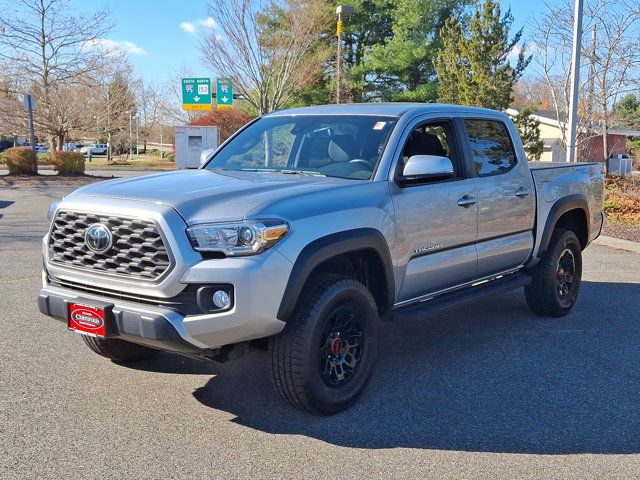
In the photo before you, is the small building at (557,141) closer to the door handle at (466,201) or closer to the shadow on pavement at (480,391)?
the shadow on pavement at (480,391)

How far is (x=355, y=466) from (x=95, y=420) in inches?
63.4

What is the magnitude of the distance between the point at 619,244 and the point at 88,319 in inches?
390

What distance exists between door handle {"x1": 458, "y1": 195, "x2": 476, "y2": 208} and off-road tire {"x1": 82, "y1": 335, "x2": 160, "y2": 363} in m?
2.61

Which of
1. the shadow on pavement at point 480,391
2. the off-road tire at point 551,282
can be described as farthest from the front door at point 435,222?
the off-road tire at point 551,282

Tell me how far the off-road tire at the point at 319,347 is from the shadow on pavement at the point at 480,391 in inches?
6.1

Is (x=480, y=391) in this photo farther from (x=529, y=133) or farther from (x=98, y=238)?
(x=529, y=133)

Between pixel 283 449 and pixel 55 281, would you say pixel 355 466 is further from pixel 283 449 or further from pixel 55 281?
pixel 55 281

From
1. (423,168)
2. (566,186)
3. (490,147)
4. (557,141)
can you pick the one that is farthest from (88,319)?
(557,141)

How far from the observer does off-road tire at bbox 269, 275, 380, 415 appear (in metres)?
3.80

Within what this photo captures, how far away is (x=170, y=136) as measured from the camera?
61.3m

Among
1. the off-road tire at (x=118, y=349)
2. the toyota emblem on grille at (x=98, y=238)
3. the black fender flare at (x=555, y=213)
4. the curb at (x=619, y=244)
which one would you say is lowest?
the curb at (x=619, y=244)

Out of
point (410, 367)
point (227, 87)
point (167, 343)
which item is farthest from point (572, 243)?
point (227, 87)

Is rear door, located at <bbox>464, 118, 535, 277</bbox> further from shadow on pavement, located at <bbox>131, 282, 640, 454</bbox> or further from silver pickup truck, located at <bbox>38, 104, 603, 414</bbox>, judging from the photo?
shadow on pavement, located at <bbox>131, 282, 640, 454</bbox>

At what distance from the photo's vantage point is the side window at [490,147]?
18.1 feet
